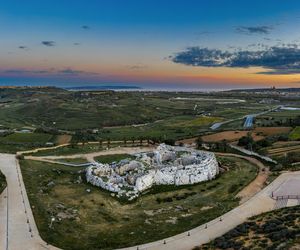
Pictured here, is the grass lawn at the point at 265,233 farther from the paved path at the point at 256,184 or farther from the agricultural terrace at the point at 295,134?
Result: the agricultural terrace at the point at 295,134

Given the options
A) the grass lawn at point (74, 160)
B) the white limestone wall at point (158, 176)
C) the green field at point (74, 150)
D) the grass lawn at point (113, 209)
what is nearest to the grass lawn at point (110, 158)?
the grass lawn at point (74, 160)

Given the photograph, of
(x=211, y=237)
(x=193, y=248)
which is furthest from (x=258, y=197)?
(x=193, y=248)

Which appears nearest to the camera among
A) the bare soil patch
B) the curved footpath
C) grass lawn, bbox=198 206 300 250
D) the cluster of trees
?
grass lawn, bbox=198 206 300 250

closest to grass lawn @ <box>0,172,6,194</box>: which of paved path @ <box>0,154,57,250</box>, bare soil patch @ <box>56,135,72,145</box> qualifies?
paved path @ <box>0,154,57,250</box>

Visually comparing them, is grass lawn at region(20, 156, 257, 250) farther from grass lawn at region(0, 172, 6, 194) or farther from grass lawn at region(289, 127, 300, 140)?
grass lawn at region(289, 127, 300, 140)

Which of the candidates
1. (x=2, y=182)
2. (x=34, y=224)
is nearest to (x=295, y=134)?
(x=2, y=182)
